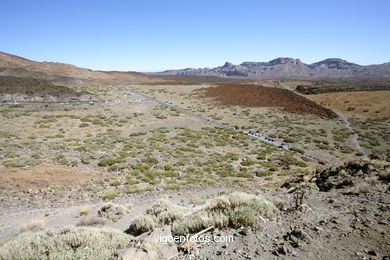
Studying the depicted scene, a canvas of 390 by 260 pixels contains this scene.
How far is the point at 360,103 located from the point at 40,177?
51.7 m

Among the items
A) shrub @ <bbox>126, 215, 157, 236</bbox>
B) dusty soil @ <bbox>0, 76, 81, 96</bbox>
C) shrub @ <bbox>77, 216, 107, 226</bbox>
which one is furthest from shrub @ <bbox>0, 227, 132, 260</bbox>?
dusty soil @ <bbox>0, 76, 81, 96</bbox>

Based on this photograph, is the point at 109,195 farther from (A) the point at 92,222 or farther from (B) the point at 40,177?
(B) the point at 40,177

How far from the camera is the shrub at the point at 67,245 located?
201 inches

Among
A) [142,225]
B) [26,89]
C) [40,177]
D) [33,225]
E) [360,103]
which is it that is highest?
[26,89]

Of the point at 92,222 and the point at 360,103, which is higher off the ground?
the point at 92,222

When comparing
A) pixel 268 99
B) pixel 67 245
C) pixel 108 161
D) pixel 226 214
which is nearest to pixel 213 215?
pixel 226 214

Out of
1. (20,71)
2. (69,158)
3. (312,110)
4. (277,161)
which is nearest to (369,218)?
(277,161)

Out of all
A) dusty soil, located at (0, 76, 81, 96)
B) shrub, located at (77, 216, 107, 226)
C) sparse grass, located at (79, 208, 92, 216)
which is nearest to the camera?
shrub, located at (77, 216, 107, 226)

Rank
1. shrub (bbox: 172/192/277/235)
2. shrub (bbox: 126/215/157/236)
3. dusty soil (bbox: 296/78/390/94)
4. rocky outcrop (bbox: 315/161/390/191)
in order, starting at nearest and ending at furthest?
shrub (bbox: 172/192/277/235) → shrub (bbox: 126/215/157/236) → rocky outcrop (bbox: 315/161/390/191) → dusty soil (bbox: 296/78/390/94)

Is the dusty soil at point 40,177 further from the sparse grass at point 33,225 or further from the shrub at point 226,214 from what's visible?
the shrub at point 226,214

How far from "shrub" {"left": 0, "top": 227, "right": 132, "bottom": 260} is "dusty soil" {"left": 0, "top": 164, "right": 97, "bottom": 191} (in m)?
6.53

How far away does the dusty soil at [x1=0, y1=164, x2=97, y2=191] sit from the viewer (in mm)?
11406

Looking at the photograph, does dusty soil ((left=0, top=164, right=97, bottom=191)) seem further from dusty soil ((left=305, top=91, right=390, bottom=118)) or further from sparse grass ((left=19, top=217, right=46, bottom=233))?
dusty soil ((left=305, top=91, right=390, bottom=118))

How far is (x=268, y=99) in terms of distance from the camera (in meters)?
48.4
